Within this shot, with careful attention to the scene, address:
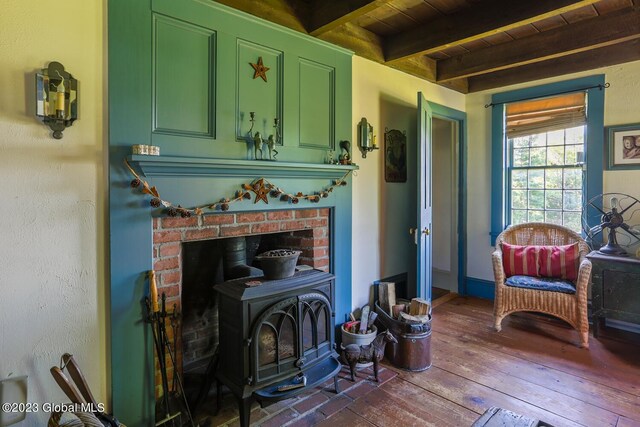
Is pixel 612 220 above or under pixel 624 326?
above

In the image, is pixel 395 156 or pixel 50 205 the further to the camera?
pixel 395 156

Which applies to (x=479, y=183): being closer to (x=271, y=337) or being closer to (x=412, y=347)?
(x=412, y=347)

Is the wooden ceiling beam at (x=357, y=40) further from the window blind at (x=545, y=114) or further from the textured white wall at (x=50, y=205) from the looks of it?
the window blind at (x=545, y=114)

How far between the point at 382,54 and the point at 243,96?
1.60 meters

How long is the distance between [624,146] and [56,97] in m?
4.37

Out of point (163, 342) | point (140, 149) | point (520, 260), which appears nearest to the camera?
point (140, 149)

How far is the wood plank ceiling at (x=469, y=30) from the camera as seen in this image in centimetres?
240

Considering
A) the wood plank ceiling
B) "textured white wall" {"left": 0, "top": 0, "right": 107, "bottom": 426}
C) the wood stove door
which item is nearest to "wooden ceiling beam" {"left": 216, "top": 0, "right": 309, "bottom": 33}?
the wood plank ceiling

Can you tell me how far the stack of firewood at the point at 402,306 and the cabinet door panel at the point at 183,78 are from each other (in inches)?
75.8

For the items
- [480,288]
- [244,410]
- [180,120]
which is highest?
[180,120]

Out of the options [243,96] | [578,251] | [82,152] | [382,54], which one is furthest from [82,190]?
[578,251]

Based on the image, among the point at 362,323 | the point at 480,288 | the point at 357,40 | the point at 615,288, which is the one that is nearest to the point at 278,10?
the point at 357,40

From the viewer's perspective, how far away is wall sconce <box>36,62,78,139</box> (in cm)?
156

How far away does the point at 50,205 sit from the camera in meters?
1.63
